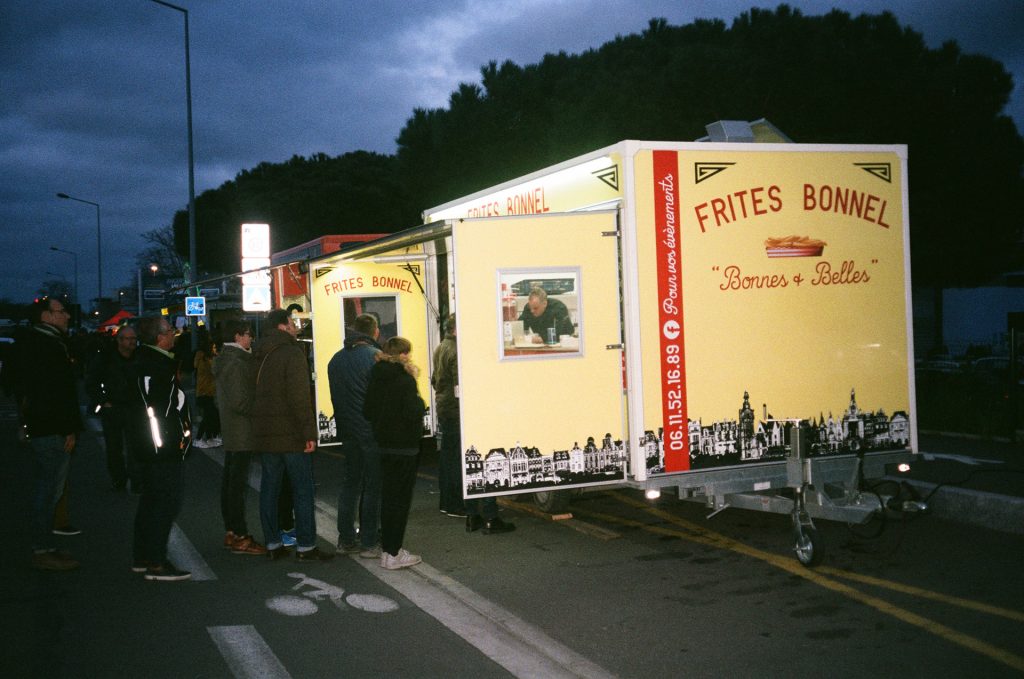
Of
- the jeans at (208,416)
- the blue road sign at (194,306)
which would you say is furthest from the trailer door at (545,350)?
the blue road sign at (194,306)

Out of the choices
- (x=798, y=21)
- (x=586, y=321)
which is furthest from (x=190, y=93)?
(x=586, y=321)

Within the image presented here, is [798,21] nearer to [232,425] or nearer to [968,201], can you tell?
[968,201]

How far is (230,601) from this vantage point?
20.3ft

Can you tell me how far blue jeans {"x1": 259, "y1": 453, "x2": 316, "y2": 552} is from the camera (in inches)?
276

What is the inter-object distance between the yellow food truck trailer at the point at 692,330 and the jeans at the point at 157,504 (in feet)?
6.78

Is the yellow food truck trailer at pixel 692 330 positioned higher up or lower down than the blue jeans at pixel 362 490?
higher up

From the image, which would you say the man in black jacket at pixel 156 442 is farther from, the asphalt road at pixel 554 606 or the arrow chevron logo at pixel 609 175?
the arrow chevron logo at pixel 609 175

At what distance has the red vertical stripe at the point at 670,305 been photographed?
695 cm

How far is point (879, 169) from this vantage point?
7492mm

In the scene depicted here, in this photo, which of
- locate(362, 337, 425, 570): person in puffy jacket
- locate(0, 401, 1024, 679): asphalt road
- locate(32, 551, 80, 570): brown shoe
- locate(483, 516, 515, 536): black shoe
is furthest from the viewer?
locate(483, 516, 515, 536): black shoe

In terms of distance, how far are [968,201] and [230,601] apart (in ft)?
82.0

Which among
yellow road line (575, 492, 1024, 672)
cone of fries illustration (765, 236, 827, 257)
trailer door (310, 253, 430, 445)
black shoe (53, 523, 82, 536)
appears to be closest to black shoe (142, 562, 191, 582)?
black shoe (53, 523, 82, 536)

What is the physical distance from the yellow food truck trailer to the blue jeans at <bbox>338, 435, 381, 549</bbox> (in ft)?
2.50

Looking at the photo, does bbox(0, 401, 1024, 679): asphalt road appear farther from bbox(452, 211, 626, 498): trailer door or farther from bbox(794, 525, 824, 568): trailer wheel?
bbox(452, 211, 626, 498): trailer door
